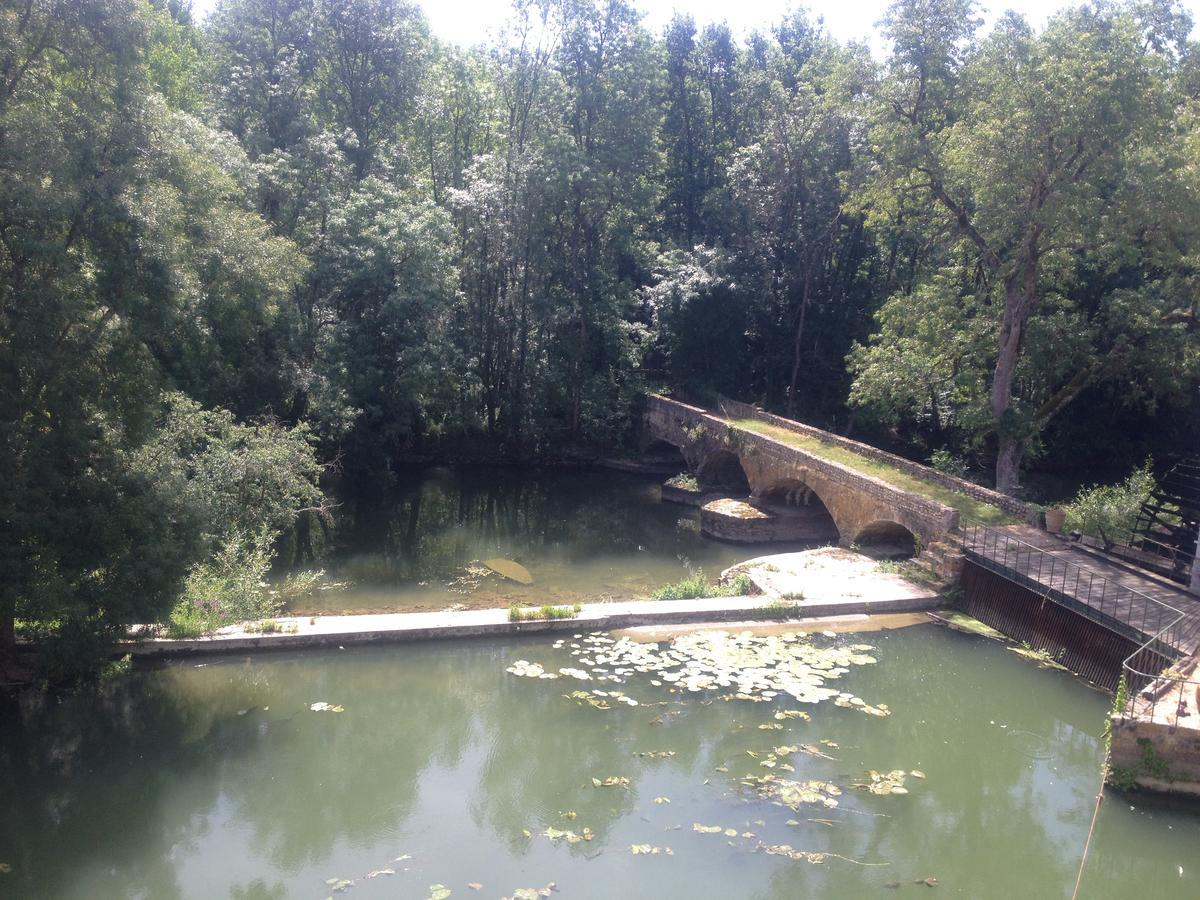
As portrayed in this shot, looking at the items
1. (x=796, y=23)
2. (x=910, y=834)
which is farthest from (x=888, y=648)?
(x=796, y=23)

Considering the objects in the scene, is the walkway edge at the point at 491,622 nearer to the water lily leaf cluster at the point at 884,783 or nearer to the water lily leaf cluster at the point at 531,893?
the water lily leaf cluster at the point at 884,783

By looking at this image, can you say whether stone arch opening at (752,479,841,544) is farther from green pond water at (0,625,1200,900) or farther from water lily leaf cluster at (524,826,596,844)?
water lily leaf cluster at (524,826,596,844)

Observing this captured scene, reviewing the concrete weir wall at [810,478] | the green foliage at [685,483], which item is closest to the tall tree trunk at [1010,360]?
the concrete weir wall at [810,478]

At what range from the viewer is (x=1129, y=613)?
14336 mm

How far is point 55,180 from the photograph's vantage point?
465 inches

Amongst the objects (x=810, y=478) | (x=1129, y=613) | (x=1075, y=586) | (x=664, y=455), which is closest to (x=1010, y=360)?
(x=810, y=478)

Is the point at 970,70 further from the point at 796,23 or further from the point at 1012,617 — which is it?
the point at 796,23

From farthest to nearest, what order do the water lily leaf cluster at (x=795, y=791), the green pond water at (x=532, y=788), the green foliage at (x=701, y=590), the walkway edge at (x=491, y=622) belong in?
the green foliage at (x=701, y=590), the walkway edge at (x=491, y=622), the water lily leaf cluster at (x=795, y=791), the green pond water at (x=532, y=788)

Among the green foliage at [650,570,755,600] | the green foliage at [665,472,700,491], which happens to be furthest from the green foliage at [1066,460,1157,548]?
the green foliage at [665,472,700,491]

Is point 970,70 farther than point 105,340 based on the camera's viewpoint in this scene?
Yes

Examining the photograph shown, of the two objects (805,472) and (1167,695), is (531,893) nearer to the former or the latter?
(1167,695)

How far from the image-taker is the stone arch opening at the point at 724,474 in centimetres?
2998

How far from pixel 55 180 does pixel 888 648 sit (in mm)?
15323

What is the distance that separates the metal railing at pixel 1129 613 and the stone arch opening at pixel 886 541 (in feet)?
8.03
